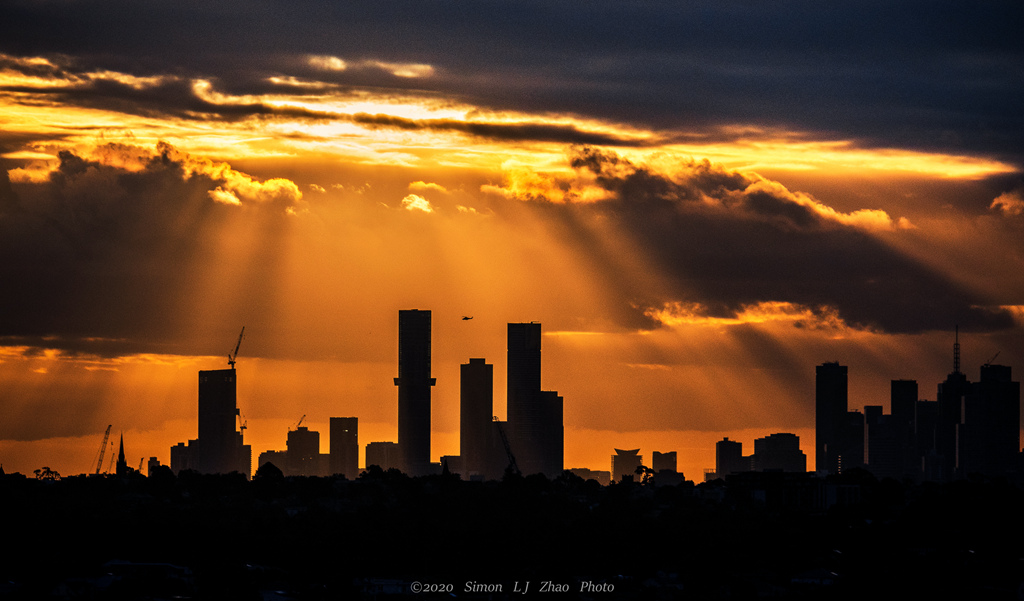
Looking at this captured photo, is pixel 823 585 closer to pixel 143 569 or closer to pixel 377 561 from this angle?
pixel 377 561

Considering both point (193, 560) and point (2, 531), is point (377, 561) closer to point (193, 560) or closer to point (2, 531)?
point (193, 560)

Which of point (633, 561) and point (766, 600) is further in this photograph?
point (633, 561)

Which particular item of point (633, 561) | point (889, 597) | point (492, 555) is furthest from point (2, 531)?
point (889, 597)

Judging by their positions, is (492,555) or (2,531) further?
(2,531)

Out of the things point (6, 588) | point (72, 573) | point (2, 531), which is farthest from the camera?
point (2, 531)

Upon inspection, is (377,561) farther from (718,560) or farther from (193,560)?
(718,560)

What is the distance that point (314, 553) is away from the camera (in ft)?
600

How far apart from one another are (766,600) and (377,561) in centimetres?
4147

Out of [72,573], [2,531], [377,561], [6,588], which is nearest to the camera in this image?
[6,588]

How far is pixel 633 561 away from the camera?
18538 cm

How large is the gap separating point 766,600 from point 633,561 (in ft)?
85.6

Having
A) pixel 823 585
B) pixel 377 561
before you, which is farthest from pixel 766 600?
pixel 377 561

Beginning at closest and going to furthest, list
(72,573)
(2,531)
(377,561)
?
(72,573), (377,561), (2,531)

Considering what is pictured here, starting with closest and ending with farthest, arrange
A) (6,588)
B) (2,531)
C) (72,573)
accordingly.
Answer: (6,588) → (72,573) → (2,531)
